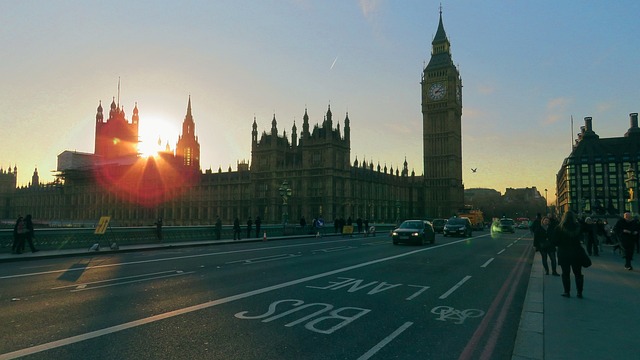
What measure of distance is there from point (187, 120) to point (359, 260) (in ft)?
411

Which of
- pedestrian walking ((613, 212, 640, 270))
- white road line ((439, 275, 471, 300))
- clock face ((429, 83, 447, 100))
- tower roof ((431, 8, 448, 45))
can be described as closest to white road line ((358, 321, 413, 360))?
white road line ((439, 275, 471, 300))

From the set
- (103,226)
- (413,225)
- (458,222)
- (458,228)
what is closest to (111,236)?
(103,226)

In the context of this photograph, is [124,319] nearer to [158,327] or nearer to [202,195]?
[158,327]

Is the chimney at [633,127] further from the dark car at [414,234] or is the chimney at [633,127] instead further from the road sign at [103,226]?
the road sign at [103,226]

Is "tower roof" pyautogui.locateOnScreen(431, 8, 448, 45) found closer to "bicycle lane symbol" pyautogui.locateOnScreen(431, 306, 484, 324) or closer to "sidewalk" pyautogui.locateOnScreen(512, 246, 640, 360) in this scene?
"sidewalk" pyautogui.locateOnScreen(512, 246, 640, 360)

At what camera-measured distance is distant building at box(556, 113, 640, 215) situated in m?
108

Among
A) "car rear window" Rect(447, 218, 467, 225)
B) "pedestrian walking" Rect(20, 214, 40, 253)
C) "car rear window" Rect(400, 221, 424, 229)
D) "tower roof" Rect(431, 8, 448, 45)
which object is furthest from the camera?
"tower roof" Rect(431, 8, 448, 45)

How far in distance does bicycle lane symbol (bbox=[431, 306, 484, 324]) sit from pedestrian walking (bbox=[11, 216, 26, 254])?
18399 mm

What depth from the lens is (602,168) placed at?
11106 cm

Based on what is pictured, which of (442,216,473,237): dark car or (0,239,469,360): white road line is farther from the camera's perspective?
(442,216,473,237): dark car

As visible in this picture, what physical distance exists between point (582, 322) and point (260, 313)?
17.9 ft

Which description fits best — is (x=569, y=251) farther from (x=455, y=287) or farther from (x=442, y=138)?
(x=442, y=138)

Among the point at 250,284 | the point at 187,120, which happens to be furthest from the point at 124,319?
the point at 187,120

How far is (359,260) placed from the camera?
52.5ft
